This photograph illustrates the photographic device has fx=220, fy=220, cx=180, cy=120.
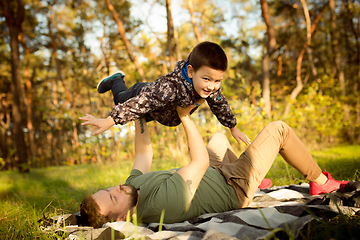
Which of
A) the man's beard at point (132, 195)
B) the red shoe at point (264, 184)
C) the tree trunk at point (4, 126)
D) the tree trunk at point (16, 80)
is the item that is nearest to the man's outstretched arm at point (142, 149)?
the man's beard at point (132, 195)

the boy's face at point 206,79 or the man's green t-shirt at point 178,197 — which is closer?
the man's green t-shirt at point 178,197

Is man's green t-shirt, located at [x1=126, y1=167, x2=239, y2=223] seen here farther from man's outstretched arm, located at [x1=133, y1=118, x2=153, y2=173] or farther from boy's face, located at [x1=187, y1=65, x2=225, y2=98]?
boy's face, located at [x1=187, y1=65, x2=225, y2=98]

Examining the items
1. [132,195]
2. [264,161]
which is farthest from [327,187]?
[132,195]

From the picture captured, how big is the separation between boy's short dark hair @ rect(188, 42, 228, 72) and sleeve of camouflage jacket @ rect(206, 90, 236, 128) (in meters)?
0.41

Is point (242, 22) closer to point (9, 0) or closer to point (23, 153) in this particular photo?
point (9, 0)

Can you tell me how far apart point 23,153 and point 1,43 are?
308 inches

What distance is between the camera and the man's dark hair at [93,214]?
5.88ft

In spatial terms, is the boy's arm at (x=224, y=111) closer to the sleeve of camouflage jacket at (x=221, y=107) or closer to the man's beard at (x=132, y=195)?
the sleeve of camouflage jacket at (x=221, y=107)

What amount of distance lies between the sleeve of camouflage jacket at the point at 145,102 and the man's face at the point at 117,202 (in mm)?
610

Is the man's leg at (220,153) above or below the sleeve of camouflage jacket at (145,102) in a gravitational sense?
below

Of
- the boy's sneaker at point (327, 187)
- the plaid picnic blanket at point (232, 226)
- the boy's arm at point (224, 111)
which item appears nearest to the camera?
the plaid picnic blanket at point (232, 226)

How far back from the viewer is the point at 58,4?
11586mm

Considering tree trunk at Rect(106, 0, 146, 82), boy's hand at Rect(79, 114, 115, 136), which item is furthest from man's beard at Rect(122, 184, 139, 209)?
tree trunk at Rect(106, 0, 146, 82)

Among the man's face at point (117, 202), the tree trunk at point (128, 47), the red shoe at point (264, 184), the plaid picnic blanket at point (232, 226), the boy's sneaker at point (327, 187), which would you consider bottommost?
the red shoe at point (264, 184)
